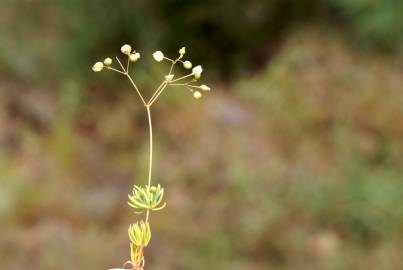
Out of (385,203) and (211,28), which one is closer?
(385,203)

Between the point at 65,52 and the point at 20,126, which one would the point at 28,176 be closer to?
the point at 20,126

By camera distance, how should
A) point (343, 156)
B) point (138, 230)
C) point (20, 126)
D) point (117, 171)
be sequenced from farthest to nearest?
point (20, 126) → point (117, 171) → point (343, 156) → point (138, 230)

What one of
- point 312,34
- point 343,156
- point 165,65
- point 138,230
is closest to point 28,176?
point 165,65

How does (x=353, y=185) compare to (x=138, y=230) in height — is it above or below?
above

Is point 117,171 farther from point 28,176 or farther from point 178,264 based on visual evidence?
point 178,264

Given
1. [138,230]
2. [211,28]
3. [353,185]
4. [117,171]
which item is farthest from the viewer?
[211,28]

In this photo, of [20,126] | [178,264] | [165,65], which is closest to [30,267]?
[178,264]

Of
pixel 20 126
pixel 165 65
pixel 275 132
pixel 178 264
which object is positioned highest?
pixel 165 65
